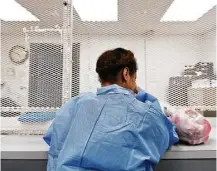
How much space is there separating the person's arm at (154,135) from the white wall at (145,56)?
19.6 inches

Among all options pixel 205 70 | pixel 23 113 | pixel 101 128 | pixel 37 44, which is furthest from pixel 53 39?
pixel 205 70

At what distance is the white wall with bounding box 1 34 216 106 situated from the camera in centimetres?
143

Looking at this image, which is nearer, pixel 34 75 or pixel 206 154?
pixel 206 154

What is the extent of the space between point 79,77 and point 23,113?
41cm

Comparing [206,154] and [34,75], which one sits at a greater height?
[34,75]

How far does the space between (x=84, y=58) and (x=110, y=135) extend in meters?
0.74

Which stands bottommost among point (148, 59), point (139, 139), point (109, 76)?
point (139, 139)

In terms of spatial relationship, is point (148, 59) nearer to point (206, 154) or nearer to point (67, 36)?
point (67, 36)

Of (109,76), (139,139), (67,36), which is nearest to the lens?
(139,139)

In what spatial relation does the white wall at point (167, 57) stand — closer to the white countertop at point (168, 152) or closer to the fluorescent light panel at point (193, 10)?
the fluorescent light panel at point (193, 10)

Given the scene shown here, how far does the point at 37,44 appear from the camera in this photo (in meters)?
1.47

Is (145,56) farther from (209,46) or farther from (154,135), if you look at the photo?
(154,135)

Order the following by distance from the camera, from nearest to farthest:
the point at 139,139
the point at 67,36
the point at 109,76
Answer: the point at 139,139 < the point at 109,76 < the point at 67,36

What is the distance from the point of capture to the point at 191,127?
1.06m
